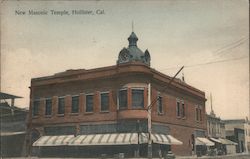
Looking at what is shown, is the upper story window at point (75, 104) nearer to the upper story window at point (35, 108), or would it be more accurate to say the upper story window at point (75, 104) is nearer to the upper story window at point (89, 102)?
the upper story window at point (89, 102)

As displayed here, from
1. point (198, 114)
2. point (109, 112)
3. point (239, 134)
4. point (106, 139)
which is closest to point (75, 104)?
point (109, 112)

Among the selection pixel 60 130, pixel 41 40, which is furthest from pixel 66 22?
pixel 60 130

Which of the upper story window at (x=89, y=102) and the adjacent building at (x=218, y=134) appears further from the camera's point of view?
the adjacent building at (x=218, y=134)

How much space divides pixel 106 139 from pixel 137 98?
15.9ft

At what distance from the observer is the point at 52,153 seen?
3862 centimetres

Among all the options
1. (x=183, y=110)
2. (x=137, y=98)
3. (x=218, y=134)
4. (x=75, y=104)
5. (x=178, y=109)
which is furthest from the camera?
(x=218, y=134)

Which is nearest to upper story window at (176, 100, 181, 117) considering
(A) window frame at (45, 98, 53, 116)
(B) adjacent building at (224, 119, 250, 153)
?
(A) window frame at (45, 98, 53, 116)

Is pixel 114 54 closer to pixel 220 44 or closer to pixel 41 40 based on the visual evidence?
pixel 41 40

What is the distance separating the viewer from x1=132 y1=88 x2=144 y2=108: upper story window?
35.1 m

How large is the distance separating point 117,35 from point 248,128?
56.5 meters

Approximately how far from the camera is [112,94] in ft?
120

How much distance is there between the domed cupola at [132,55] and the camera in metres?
37.7

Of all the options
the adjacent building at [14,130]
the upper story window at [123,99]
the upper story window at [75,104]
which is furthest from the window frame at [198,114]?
the adjacent building at [14,130]

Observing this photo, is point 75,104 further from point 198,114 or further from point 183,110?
point 198,114
